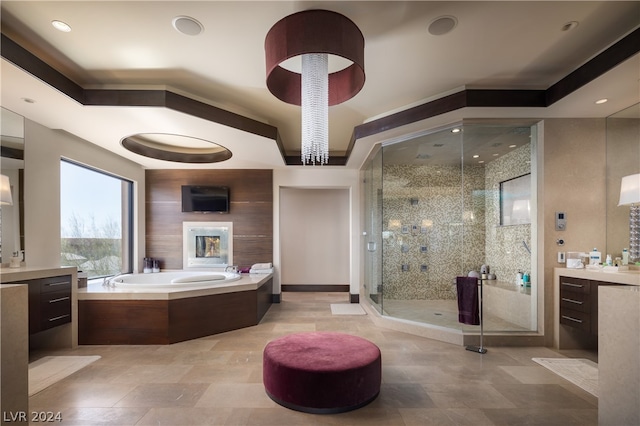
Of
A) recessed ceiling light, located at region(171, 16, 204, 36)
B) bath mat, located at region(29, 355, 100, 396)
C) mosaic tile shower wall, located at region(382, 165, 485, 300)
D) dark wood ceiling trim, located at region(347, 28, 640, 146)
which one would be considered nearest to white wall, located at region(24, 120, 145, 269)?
bath mat, located at region(29, 355, 100, 396)

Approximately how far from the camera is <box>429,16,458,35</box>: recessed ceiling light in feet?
6.77

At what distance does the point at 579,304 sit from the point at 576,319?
0.56 feet

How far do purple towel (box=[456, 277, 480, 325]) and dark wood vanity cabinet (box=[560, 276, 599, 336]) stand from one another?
0.84m

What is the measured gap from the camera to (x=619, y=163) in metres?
3.23

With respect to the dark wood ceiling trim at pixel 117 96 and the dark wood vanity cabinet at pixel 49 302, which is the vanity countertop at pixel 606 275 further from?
the dark wood vanity cabinet at pixel 49 302

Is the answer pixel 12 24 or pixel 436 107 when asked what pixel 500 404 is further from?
pixel 12 24

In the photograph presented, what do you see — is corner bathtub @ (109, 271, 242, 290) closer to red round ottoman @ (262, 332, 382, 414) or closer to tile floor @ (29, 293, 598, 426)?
tile floor @ (29, 293, 598, 426)

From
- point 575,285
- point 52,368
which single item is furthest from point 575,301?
point 52,368

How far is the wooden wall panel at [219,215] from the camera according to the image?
5.53 m

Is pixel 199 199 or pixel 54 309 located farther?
pixel 199 199

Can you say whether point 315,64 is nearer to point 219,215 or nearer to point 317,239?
point 219,215

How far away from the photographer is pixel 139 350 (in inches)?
128

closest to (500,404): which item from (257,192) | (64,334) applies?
(64,334)

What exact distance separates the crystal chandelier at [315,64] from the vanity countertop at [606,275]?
2.75 metres
